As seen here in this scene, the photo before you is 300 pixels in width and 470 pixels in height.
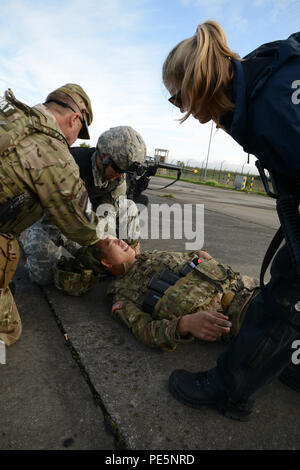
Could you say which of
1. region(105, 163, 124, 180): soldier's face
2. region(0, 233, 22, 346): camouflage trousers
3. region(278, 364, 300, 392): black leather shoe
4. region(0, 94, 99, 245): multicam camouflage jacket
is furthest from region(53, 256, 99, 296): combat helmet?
region(278, 364, 300, 392): black leather shoe

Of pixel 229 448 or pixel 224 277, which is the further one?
pixel 224 277

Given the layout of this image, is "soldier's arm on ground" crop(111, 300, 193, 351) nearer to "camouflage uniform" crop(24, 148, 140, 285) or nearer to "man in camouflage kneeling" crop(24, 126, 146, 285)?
"camouflage uniform" crop(24, 148, 140, 285)

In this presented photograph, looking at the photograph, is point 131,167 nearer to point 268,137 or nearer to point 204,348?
point 204,348

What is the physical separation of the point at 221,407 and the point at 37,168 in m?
1.28

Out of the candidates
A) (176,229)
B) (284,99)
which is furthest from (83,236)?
(176,229)

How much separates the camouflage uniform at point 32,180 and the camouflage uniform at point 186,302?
515 mm

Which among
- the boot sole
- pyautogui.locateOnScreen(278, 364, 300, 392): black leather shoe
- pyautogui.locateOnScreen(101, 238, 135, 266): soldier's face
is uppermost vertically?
pyautogui.locateOnScreen(101, 238, 135, 266): soldier's face

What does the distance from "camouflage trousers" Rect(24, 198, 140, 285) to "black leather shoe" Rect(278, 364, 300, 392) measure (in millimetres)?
1163

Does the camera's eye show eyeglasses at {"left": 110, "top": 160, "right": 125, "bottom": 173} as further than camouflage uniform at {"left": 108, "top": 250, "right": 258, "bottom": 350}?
Yes

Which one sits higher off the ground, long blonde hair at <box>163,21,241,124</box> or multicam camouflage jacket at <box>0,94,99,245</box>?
long blonde hair at <box>163,21,241,124</box>

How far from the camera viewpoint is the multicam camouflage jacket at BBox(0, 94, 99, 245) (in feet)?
4.63

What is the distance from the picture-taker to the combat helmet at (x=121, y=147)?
2630 millimetres
